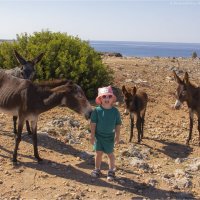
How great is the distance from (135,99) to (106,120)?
3.24 meters

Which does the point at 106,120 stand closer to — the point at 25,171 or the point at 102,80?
the point at 25,171

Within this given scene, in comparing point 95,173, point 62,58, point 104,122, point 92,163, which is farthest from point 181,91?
point 62,58

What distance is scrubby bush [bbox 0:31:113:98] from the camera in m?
13.4

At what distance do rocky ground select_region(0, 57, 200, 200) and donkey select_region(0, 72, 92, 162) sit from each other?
0.68 m

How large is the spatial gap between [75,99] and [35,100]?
846 millimetres

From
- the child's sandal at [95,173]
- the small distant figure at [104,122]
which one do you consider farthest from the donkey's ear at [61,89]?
the child's sandal at [95,173]

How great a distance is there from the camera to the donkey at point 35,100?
7.48 m

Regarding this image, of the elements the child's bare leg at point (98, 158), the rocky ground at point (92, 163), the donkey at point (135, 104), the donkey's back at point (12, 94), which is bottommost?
the rocky ground at point (92, 163)

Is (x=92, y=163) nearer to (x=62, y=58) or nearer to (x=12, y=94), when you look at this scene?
(x=12, y=94)

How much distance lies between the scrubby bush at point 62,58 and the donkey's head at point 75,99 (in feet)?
17.6

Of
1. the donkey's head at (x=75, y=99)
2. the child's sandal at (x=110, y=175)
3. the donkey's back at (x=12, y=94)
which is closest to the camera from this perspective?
the child's sandal at (x=110, y=175)

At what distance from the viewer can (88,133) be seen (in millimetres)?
10086

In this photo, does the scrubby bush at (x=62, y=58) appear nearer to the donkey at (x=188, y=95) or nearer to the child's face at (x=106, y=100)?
the donkey at (x=188, y=95)

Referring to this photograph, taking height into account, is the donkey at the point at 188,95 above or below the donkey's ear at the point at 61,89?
below
